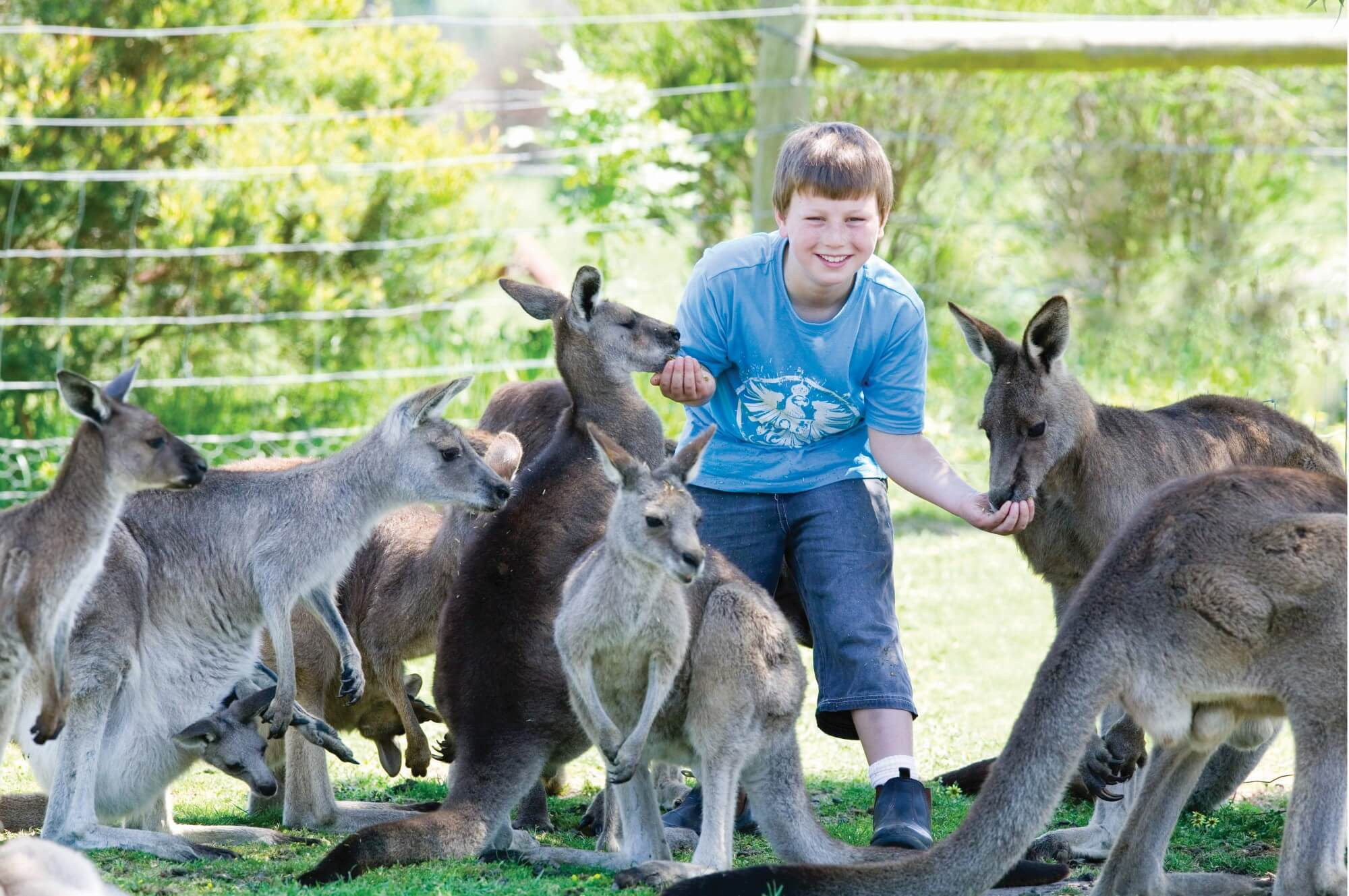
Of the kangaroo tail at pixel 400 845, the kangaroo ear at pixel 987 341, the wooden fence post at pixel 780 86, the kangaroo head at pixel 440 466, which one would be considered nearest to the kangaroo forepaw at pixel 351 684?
the kangaroo head at pixel 440 466

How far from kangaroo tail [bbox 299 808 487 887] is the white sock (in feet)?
3.46

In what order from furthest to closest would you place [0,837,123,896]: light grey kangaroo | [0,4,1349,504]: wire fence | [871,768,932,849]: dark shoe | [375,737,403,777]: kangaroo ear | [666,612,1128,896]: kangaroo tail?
1. [0,4,1349,504]: wire fence
2. [375,737,403,777]: kangaroo ear
3. [871,768,932,849]: dark shoe
4. [666,612,1128,896]: kangaroo tail
5. [0,837,123,896]: light grey kangaroo

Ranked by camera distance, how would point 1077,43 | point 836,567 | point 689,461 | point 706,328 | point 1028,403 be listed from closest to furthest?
point 689,461 < point 1028,403 < point 836,567 < point 706,328 < point 1077,43

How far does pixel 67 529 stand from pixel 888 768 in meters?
2.13

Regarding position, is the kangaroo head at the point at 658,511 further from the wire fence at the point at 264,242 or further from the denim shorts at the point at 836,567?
the wire fence at the point at 264,242

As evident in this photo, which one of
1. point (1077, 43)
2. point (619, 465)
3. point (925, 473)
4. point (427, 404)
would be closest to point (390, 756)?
point (427, 404)

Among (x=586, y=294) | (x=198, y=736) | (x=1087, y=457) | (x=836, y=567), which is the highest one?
(x=586, y=294)

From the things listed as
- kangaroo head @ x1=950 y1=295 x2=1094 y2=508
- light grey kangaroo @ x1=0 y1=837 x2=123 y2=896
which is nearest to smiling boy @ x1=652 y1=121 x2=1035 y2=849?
kangaroo head @ x1=950 y1=295 x2=1094 y2=508

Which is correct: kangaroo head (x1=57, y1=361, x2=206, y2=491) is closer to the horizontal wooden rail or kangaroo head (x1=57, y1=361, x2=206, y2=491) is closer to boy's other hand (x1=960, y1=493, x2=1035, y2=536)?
boy's other hand (x1=960, y1=493, x2=1035, y2=536)

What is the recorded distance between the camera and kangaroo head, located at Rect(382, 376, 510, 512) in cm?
470

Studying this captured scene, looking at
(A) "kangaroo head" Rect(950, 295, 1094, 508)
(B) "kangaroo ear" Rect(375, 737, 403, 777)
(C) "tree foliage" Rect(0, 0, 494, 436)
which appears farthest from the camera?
(C) "tree foliage" Rect(0, 0, 494, 436)

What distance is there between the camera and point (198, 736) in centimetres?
435

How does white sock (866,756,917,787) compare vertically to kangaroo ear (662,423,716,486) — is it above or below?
below

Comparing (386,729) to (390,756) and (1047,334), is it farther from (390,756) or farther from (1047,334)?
(1047,334)
